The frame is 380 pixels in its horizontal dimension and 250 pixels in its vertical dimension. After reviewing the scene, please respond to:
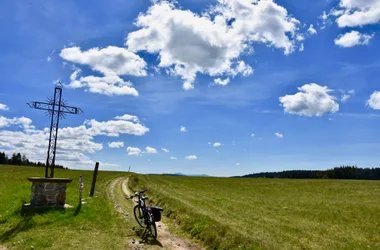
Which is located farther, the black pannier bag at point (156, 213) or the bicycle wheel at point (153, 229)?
the black pannier bag at point (156, 213)

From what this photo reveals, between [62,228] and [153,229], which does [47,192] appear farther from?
[153,229]

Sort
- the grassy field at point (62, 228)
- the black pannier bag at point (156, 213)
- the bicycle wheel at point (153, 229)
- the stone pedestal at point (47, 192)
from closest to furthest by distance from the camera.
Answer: the grassy field at point (62, 228), the bicycle wheel at point (153, 229), the black pannier bag at point (156, 213), the stone pedestal at point (47, 192)

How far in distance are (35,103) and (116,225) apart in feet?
29.1

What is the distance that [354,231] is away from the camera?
1756cm

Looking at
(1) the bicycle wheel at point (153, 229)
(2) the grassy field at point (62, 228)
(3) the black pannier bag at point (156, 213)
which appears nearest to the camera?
(2) the grassy field at point (62, 228)

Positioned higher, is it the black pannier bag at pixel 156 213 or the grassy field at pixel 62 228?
the black pannier bag at pixel 156 213

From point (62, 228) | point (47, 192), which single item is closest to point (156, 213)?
point (62, 228)

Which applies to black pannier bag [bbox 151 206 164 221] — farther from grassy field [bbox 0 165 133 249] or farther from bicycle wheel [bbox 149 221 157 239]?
grassy field [bbox 0 165 133 249]

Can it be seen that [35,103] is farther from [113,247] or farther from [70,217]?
[113,247]

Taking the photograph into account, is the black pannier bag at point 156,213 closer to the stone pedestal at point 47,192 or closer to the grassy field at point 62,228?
the grassy field at point 62,228

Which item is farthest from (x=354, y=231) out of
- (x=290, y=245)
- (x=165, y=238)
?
(x=165, y=238)

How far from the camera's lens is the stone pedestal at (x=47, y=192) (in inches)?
696

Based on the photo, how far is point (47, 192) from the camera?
1792 cm

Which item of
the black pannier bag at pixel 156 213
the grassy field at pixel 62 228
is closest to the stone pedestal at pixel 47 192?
the grassy field at pixel 62 228
